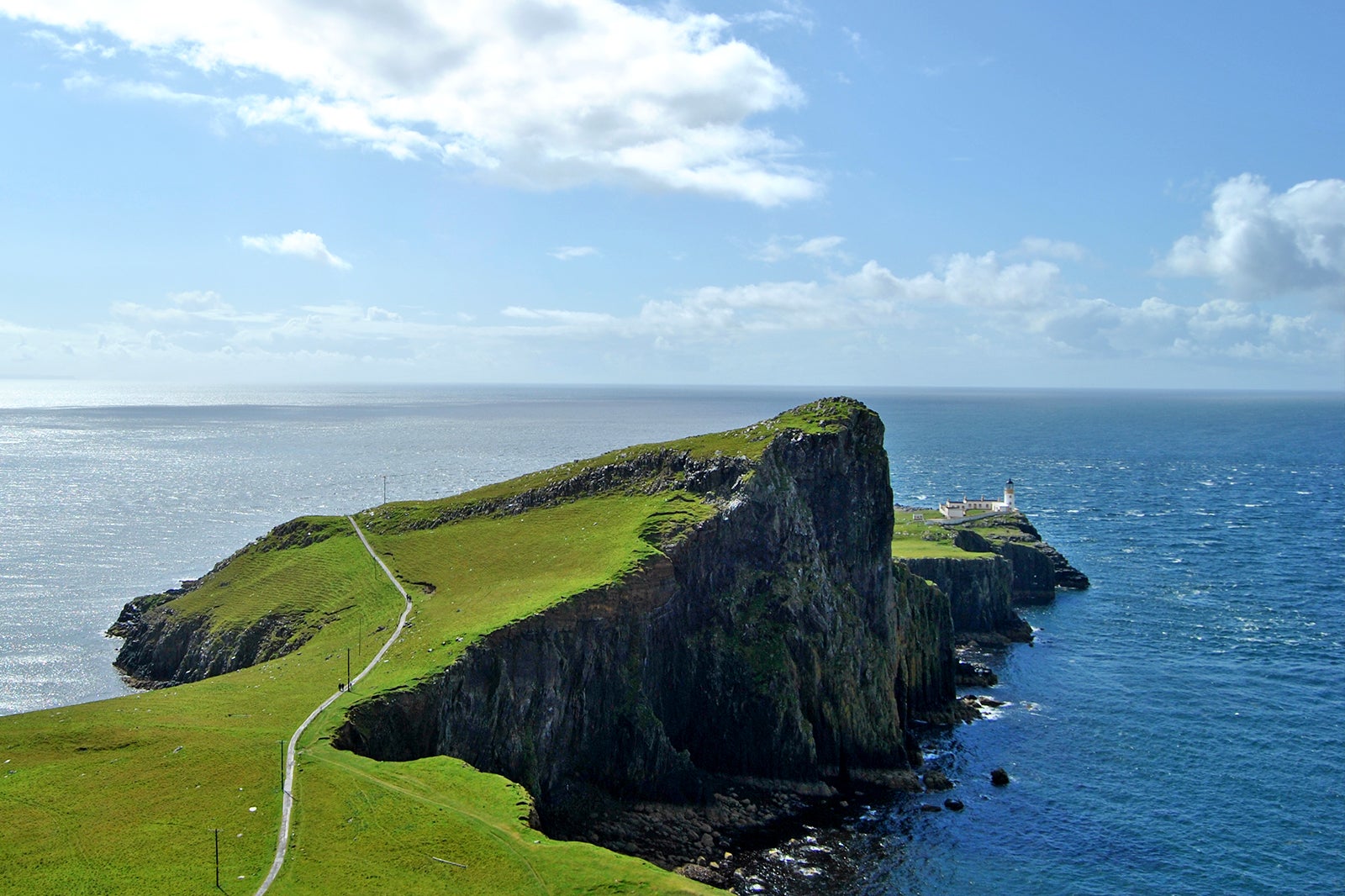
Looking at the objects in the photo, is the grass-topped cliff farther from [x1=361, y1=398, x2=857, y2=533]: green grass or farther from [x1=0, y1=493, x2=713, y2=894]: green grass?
[x1=361, y1=398, x2=857, y2=533]: green grass

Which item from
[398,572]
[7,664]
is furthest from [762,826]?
[7,664]

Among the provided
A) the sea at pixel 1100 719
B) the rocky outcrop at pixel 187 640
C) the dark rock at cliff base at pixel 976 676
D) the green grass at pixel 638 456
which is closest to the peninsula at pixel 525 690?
the rocky outcrop at pixel 187 640

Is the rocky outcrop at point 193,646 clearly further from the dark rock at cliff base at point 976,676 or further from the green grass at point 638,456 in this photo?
the dark rock at cliff base at point 976,676

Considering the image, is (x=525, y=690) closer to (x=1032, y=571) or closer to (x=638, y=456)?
(x=638, y=456)

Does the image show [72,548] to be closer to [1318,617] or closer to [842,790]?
[842,790]

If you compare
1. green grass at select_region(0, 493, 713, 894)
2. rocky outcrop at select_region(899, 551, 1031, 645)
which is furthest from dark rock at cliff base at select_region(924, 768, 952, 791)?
rocky outcrop at select_region(899, 551, 1031, 645)

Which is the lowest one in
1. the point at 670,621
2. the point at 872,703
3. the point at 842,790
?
the point at 842,790

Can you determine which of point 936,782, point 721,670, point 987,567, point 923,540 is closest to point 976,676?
point 987,567
